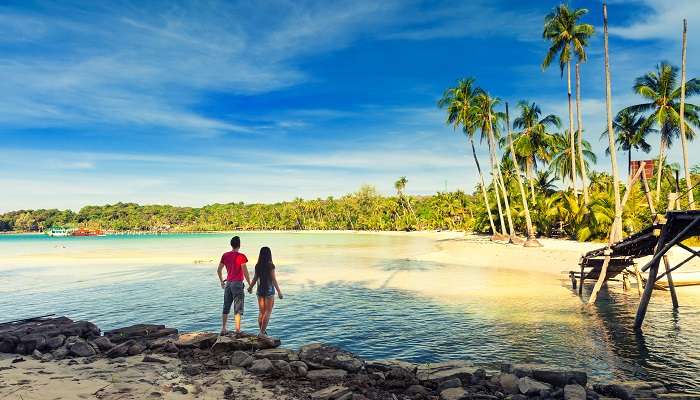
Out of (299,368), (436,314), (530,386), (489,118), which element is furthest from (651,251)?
(489,118)

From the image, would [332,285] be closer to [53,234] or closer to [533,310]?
[533,310]

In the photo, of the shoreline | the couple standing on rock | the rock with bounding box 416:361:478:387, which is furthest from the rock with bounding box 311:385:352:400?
the couple standing on rock

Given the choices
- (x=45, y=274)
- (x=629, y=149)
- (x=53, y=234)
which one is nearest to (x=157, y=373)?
(x=45, y=274)

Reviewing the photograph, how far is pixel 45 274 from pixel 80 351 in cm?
2959

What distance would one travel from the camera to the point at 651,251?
1723 cm

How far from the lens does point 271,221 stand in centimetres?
17162

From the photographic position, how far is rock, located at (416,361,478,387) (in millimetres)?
8289

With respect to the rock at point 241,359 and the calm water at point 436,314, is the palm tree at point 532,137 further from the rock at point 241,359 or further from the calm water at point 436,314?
the rock at point 241,359

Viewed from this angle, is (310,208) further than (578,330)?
Yes

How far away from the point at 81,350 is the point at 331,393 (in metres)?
6.44

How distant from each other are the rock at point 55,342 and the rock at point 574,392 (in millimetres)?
11316

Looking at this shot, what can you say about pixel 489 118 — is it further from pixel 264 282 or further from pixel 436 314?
pixel 264 282

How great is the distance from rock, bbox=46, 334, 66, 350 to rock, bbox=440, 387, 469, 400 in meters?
9.29

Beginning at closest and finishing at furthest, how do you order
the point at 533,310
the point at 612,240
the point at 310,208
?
the point at 533,310, the point at 612,240, the point at 310,208
